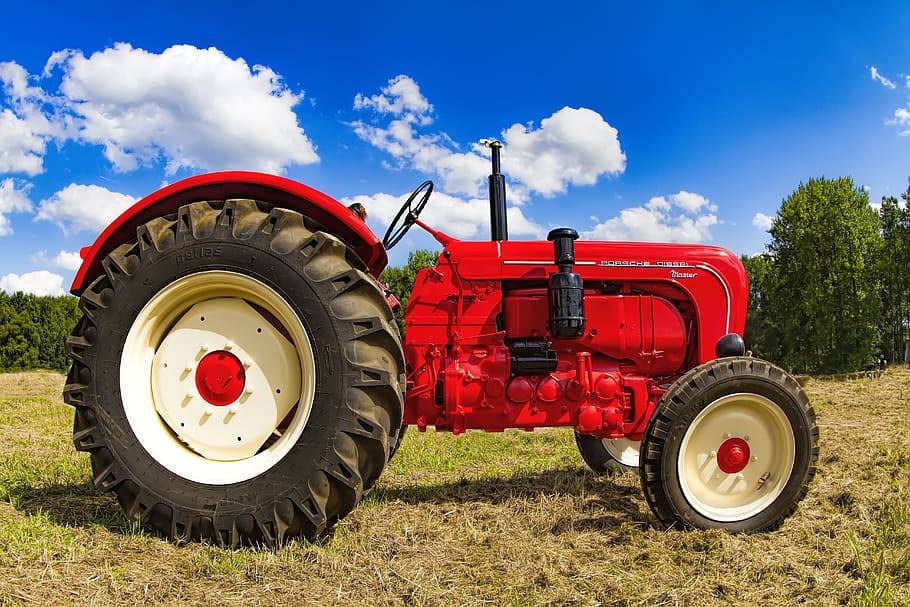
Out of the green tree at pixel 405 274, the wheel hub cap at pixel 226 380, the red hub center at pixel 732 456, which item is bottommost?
the red hub center at pixel 732 456

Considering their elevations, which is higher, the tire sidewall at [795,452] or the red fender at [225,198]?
the red fender at [225,198]

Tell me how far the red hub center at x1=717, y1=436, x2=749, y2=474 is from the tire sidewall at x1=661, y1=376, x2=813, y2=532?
24cm

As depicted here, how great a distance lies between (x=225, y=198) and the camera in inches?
127

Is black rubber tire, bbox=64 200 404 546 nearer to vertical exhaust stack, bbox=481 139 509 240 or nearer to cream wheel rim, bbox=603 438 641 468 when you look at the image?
vertical exhaust stack, bbox=481 139 509 240

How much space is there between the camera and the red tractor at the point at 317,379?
2893mm

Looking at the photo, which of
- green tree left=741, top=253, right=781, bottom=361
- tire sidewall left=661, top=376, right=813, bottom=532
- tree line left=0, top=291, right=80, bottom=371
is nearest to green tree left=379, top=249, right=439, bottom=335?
tree line left=0, top=291, right=80, bottom=371

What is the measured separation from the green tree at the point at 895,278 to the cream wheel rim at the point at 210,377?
20.9 meters

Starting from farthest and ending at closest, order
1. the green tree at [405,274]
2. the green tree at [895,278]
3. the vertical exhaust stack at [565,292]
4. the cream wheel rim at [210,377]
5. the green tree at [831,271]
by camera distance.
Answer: the green tree at [895,278] < the green tree at [831,271] < the green tree at [405,274] < the vertical exhaust stack at [565,292] < the cream wheel rim at [210,377]

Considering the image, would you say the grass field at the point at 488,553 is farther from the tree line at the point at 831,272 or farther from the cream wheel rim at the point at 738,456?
the tree line at the point at 831,272

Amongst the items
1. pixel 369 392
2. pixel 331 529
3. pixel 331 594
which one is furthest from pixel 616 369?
pixel 331 594

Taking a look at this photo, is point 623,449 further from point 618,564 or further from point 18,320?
point 18,320

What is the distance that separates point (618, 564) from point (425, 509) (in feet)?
3.98

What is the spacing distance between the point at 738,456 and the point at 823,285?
18513mm

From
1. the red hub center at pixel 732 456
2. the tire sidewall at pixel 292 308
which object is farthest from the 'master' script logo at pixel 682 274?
the tire sidewall at pixel 292 308
